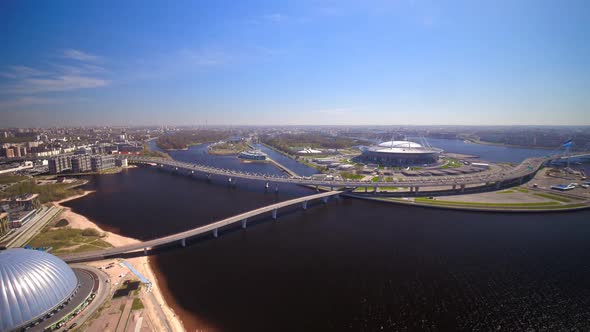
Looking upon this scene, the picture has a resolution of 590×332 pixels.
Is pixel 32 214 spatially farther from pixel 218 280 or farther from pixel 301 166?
pixel 301 166

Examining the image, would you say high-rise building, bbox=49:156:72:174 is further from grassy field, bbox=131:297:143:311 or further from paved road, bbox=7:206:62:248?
Answer: grassy field, bbox=131:297:143:311

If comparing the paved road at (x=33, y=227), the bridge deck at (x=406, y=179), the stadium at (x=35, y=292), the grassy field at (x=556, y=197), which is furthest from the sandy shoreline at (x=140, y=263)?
the grassy field at (x=556, y=197)

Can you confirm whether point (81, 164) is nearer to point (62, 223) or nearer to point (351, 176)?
point (62, 223)

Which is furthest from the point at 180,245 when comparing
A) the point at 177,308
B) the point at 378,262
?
the point at 378,262

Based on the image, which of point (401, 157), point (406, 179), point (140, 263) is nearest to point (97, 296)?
point (140, 263)

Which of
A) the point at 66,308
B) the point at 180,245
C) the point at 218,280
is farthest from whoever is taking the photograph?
the point at 180,245

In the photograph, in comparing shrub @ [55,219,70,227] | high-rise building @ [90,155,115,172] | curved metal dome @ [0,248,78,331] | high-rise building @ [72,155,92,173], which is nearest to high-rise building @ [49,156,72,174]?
high-rise building @ [72,155,92,173]

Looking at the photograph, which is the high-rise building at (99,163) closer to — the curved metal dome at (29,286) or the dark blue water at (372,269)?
the dark blue water at (372,269)

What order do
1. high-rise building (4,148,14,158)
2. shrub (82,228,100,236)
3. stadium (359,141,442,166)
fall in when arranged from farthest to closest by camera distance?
1. high-rise building (4,148,14,158)
2. stadium (359,141,442,166)
3. shrub (82,228,100,236)
